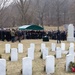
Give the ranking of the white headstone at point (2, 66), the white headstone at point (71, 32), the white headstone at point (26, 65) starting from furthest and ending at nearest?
the white headstone at point (71, 32), the white headstone at point (26, 65), the white headstone at point (2, 66)

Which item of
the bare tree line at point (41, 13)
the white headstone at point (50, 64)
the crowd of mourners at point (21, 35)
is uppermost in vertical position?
the bare tree line at point (41, 13)

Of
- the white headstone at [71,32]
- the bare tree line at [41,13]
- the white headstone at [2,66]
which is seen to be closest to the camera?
the white headstone at [2,66]

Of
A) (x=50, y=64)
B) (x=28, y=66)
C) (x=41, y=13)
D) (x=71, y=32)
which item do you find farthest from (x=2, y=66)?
(x=41, y=13)

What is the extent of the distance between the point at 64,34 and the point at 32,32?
538 centimetres

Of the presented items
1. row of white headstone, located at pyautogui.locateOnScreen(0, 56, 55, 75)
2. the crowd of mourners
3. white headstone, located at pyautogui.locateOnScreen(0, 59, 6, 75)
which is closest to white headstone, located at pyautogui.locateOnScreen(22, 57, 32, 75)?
row of white headstone, located at pyautogui.locateOnScreen(0, 56, 55, 75)

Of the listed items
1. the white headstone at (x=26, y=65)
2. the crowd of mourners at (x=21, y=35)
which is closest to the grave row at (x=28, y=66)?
the white headstone at (x=26, y=65)

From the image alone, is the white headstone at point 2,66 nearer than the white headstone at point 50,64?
Yes

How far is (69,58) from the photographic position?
1191 centimetres

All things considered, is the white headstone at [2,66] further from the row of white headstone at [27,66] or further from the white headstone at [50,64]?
the white headstone at [50,64]

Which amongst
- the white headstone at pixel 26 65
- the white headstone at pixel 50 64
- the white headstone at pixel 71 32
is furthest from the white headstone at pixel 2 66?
the white headstone at pixel 71 32

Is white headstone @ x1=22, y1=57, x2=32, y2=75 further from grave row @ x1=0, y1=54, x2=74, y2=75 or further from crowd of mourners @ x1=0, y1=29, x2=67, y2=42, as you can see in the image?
crowd of mourners @ x1=0, y1=29, x2=67, y2=42

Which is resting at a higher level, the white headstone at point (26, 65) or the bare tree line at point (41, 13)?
the bare tree line at point (41, 13)

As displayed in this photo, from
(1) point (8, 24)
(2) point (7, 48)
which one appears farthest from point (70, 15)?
(2) point (7, 48)

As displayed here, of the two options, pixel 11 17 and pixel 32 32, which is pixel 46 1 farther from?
pixel 32 32
